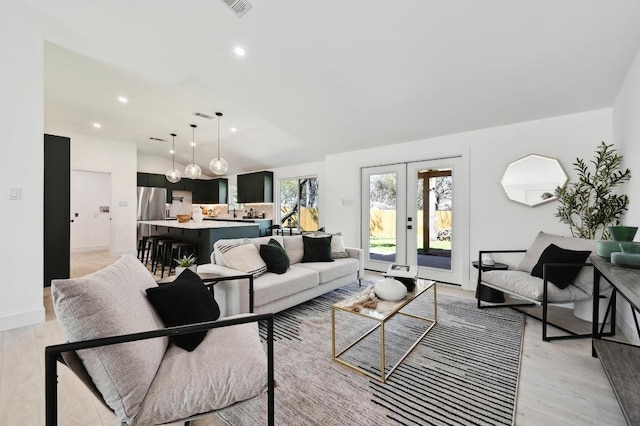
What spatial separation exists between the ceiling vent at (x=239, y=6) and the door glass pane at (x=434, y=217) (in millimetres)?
3361

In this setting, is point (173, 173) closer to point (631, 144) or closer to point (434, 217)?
point (434, 217)

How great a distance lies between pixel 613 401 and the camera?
1.62 metres

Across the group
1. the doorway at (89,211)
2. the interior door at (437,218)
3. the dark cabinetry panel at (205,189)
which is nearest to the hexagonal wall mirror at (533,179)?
the interior door at (437,218)

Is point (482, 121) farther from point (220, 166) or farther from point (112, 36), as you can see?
point (112, 36)

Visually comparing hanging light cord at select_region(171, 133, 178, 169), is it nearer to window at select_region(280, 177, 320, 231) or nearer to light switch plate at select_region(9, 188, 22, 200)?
window at select_region(280, 177, 320, 231)

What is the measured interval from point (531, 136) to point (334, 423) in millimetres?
4005

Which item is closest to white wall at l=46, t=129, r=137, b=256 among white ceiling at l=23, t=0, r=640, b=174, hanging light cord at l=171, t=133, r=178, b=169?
hanging light cord at l=171, t=133, r=178, b=169

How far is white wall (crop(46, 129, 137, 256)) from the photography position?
251 inches

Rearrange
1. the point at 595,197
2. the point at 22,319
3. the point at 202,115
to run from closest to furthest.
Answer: the point at 22,319, the point at 595,197, the point at 202,115

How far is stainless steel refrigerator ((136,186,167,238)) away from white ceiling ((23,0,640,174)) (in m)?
3.15

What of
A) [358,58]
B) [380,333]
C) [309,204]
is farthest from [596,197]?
[309,204]

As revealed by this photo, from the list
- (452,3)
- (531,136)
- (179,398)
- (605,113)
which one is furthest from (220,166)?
(605,113)

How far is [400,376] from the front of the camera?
6.19 feet

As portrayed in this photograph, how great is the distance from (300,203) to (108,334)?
6.33 m
